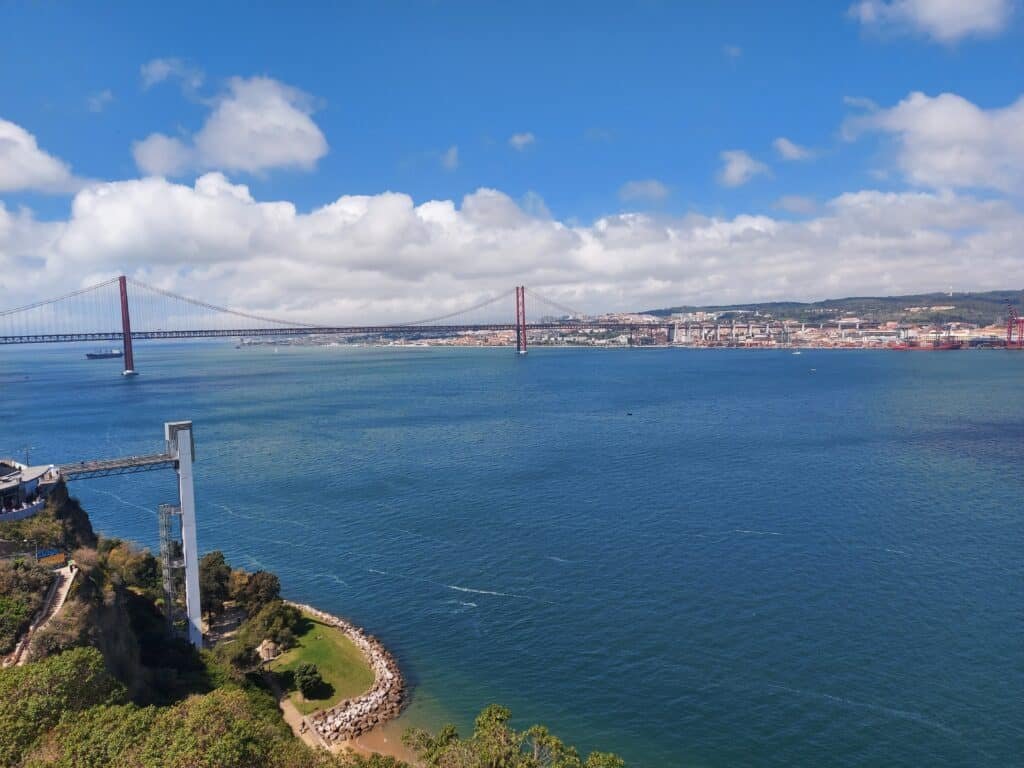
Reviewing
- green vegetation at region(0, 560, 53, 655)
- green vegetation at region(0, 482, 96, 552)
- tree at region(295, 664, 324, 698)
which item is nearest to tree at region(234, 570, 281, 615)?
tree at region(295, 664, 324, 698)

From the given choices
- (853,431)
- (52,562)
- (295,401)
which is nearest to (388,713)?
(52,562)

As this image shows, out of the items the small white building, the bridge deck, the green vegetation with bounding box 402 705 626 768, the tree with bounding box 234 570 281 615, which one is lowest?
the tree with bounding box 234 570 281 615

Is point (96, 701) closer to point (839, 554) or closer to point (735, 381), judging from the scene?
point (839, 554)

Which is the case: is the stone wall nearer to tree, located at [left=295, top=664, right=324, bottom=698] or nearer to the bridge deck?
tree, located at [left=295, top=664, right=324, bottom=698]

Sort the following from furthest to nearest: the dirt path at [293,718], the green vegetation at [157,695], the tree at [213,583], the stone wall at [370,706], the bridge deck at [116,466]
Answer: the tree at [213,583], the bridge deck at [116,466], the stone wall at [370,706], the dirt path at [293,718], the green vegetation at [157,695]

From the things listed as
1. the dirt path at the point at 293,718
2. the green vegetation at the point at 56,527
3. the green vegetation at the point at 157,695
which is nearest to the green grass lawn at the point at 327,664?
the green vegetation at the point at 157,695

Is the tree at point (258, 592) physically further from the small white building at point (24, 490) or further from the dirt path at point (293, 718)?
the small white building at point (24, 490)

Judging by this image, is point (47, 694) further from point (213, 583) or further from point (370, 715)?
point (213, 583)
